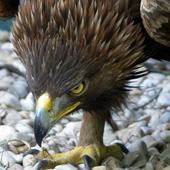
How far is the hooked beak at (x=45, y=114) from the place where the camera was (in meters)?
3.48

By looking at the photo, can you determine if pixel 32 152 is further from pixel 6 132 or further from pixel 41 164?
pixel 6 132

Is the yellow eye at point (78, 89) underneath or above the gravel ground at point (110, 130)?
above

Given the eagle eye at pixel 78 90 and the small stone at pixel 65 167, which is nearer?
the eagle eye at pixel 78 90

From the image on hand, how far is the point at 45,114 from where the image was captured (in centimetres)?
350

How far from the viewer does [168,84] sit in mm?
5633

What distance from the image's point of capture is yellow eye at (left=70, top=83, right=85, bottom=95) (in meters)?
3.62

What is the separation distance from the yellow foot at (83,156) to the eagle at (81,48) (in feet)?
0.05

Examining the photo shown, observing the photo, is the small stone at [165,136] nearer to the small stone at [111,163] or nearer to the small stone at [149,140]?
the small stone at [149,140]

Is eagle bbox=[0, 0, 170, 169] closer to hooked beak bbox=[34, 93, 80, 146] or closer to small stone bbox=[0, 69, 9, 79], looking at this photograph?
hooked beak bbox=[34, 93, 80, 146]

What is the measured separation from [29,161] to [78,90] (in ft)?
2.22

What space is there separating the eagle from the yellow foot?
0.05 ft

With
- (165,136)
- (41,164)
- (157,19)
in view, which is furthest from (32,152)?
(157,19)

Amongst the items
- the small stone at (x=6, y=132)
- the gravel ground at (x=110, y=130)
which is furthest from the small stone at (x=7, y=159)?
the small stone at (x=6, y=132)

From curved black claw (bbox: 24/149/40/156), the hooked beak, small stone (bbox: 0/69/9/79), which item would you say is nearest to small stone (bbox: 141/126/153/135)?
curved black claw (bbox: 24/149/40/156)
